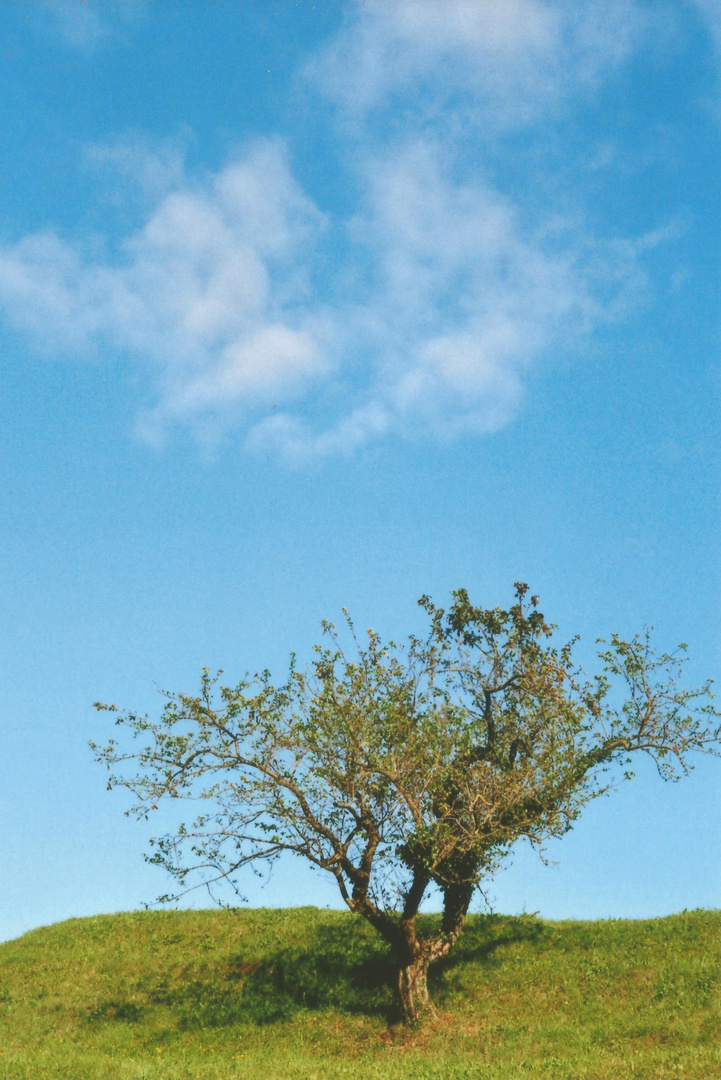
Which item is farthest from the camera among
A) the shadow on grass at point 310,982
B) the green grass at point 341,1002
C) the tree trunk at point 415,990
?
the shadow on grass at point 310,982

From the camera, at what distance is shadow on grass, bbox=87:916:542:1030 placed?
31.0 meters

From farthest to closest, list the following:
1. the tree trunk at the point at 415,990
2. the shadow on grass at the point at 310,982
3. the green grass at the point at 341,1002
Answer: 1. the shadow on grass at the point at 310,982
2. the tree trunk at the point at 415,990
3. the green grass at the point at 341,1002

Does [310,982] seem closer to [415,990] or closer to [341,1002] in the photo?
[341,1002]

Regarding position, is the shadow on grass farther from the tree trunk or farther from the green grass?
the tree trunk

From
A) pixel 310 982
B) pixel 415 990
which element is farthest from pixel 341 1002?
pixel 415 990

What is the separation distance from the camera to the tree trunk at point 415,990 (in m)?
A: 29.3

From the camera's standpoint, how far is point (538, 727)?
104ft

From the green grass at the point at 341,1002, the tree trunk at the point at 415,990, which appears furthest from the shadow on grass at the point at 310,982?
the tree trunk at the point at 415,990

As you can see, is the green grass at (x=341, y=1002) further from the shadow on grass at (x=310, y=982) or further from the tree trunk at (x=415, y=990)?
the tree trunk at (x=415, y=990)

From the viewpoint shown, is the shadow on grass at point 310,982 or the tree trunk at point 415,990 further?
the shadow on grass at point 310,982

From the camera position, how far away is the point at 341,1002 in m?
31.1

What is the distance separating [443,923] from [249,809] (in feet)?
31.8

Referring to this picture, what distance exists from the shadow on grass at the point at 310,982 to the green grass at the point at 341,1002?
77 millimetres

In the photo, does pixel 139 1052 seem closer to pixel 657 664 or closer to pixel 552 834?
pixel 552 834
